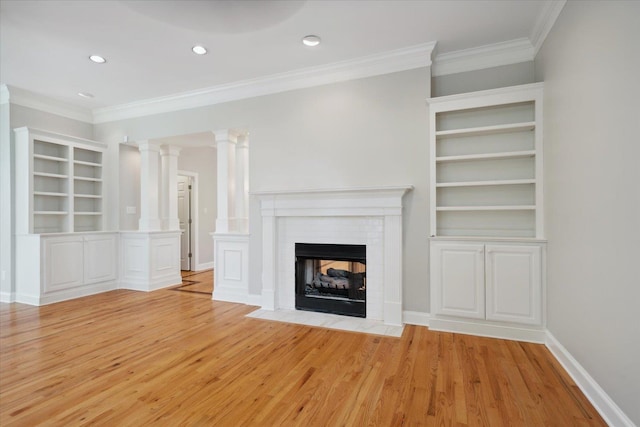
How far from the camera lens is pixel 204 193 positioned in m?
7.31

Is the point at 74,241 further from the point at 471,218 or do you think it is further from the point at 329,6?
the point at 471,218

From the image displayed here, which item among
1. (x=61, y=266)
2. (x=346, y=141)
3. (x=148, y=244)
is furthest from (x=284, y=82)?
(x=61, y=266)

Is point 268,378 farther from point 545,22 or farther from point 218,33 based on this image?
point 545,22

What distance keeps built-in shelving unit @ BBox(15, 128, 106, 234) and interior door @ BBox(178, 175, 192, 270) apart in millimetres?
1915

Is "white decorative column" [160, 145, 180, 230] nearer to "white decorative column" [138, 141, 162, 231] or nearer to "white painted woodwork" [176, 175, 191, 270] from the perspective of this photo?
"white decorative column" [138, 141, 162, 231]

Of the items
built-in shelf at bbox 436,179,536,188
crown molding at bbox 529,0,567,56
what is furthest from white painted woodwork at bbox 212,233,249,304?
crown molding at bbox 529,0,567,56

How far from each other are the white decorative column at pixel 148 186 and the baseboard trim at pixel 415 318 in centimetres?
424

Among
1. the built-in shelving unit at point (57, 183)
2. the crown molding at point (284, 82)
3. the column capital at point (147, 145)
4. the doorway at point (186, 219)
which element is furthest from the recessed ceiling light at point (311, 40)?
the doorway at point (186, 219)

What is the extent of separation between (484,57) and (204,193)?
6.04 m

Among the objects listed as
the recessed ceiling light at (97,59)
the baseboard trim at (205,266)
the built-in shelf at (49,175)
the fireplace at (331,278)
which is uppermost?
the recessed ceiling light at (97,59)

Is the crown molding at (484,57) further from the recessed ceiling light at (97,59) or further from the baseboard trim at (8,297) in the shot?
the baseboard trim at (8,297)

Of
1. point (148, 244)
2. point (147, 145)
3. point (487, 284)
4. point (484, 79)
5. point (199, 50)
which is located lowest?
point (487, 284)

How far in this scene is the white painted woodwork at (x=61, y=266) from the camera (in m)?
4.31

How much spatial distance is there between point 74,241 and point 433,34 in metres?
5.49
